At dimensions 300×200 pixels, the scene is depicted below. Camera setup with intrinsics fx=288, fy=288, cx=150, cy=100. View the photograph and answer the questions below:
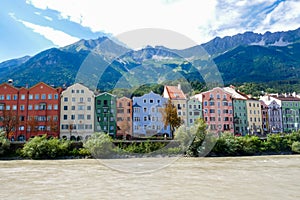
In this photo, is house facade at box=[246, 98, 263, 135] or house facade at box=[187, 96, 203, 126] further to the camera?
house facade at box=[246, 98, 263, 135]

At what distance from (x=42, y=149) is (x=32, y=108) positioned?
11916 mm

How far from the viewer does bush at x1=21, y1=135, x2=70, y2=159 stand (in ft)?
97.7

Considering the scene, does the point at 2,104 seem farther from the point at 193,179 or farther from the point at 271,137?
the point at 271,137

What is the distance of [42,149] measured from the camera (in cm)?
2991

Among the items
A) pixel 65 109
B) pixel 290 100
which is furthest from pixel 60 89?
pixel 290 100

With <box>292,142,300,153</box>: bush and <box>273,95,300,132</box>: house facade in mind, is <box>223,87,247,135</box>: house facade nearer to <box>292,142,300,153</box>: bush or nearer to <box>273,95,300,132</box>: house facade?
<box>273,95,300,132</box>: house facade

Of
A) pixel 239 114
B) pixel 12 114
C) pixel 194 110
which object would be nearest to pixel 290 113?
pixel 239 114

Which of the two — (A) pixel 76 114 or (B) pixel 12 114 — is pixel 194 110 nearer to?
(A) pixel 76 114

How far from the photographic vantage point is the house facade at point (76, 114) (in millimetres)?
40188

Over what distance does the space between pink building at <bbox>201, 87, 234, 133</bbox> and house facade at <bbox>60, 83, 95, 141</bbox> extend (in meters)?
17.8

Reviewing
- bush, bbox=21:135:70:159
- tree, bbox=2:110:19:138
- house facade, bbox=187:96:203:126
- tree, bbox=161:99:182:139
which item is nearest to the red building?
tree, bbox=2:110:19:138

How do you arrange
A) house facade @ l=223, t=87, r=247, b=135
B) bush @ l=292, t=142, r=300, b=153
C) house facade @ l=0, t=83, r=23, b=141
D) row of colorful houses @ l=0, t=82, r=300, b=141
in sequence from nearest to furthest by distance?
1. bush @ l=292, t=142, r=300, b=153
2. house facade @ l=0, t=83, r=23, b=141
3. row of colorful houses @ l=0, t=82, r=300, b=141
4. house facade @ l=223, t=87, r=247, b=135

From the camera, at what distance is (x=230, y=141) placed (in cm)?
3375

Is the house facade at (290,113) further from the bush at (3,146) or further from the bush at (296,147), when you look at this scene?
the bush at (3,146)
